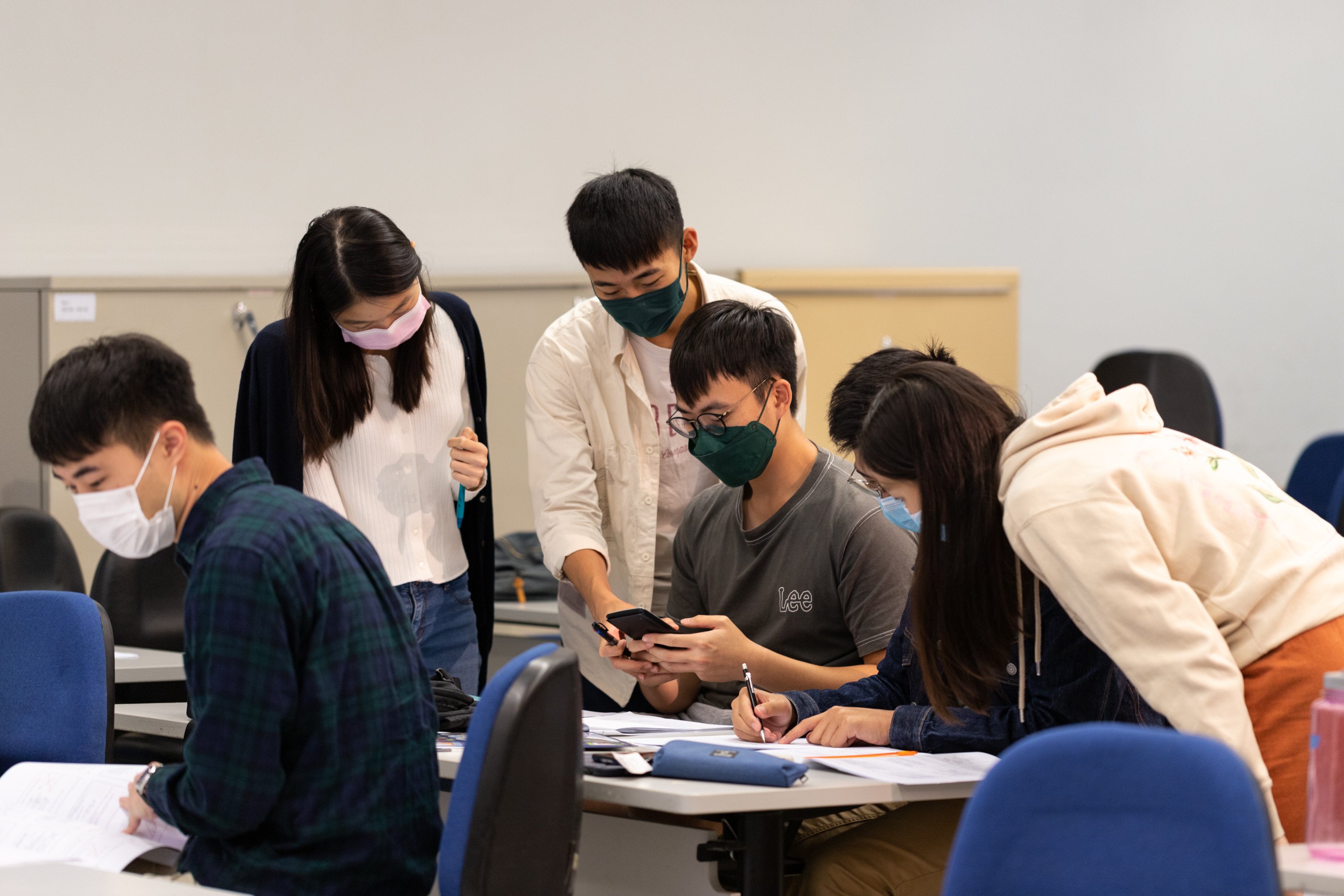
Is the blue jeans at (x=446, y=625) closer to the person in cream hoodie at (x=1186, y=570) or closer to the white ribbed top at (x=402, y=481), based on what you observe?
the white ribbed top at (x=402, y=481)

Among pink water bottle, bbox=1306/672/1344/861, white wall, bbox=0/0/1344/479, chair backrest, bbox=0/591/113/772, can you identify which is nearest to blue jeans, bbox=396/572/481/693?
chair backrest, bbox=0/591/113/772

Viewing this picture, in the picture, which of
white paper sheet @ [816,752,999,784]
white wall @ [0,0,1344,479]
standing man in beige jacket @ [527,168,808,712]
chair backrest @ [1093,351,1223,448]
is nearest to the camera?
white paper sheet @ [816,752,999,784]

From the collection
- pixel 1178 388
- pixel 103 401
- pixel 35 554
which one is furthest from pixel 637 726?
pixel 1178 388

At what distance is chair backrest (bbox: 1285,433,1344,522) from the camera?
4.10 meters

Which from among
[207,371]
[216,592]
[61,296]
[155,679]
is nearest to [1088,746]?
[216,592]

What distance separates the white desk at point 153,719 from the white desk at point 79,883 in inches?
28.9

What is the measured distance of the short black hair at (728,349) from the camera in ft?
7.47

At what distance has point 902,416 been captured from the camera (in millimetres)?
1753

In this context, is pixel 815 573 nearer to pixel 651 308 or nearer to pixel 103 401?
pixel 651 308

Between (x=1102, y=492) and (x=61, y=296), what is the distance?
3.50 metres

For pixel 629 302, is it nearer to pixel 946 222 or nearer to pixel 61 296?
pixel 61 296

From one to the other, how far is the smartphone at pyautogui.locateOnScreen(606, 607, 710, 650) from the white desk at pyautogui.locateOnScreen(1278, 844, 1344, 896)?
3.34 ft

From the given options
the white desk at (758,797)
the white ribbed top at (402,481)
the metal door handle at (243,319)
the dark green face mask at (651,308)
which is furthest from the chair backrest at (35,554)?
the white desk at (758,797)

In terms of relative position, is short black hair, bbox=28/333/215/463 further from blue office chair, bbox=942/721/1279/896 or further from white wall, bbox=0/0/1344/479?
white wall, bbox=0/0/1344/479
